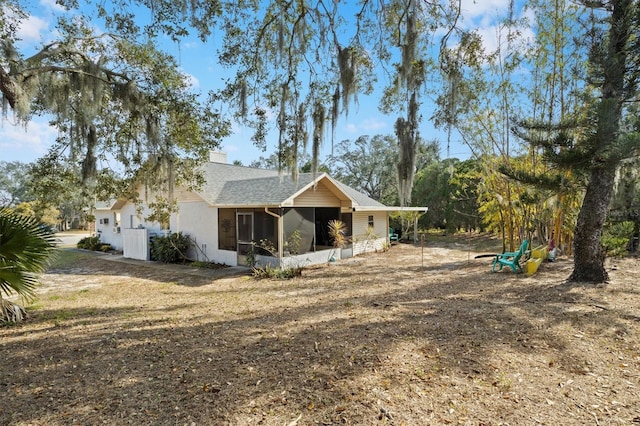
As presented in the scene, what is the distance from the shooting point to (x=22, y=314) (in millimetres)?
5926

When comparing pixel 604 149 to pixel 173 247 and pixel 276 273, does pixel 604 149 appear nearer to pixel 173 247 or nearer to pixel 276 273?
pixel 276 273

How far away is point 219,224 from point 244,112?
245 inches

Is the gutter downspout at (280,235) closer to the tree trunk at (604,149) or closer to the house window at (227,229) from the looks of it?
the house window at (227,229)

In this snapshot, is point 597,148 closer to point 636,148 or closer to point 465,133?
point 636,148

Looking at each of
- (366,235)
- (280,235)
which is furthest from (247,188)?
(366,235)

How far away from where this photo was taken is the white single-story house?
1091 cm

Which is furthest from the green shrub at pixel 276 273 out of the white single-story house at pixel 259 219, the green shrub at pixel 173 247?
the green shrub at pixel 173 247

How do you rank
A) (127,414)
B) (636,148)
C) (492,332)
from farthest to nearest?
(636,148) < (492,332) < (127,414)

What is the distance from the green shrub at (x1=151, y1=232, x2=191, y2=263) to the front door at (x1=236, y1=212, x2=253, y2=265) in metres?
2.44

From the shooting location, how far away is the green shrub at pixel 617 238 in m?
11.2

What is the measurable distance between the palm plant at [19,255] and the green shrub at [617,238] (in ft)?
48.1

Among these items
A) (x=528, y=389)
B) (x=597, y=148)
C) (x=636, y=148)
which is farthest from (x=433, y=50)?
(x=528, y=389)

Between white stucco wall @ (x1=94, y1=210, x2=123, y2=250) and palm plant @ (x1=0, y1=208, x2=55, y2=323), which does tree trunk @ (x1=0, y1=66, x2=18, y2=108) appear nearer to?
palm plant @ (x1=0, y1=208, x2=55, y2=323)

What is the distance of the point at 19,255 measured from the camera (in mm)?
5215
